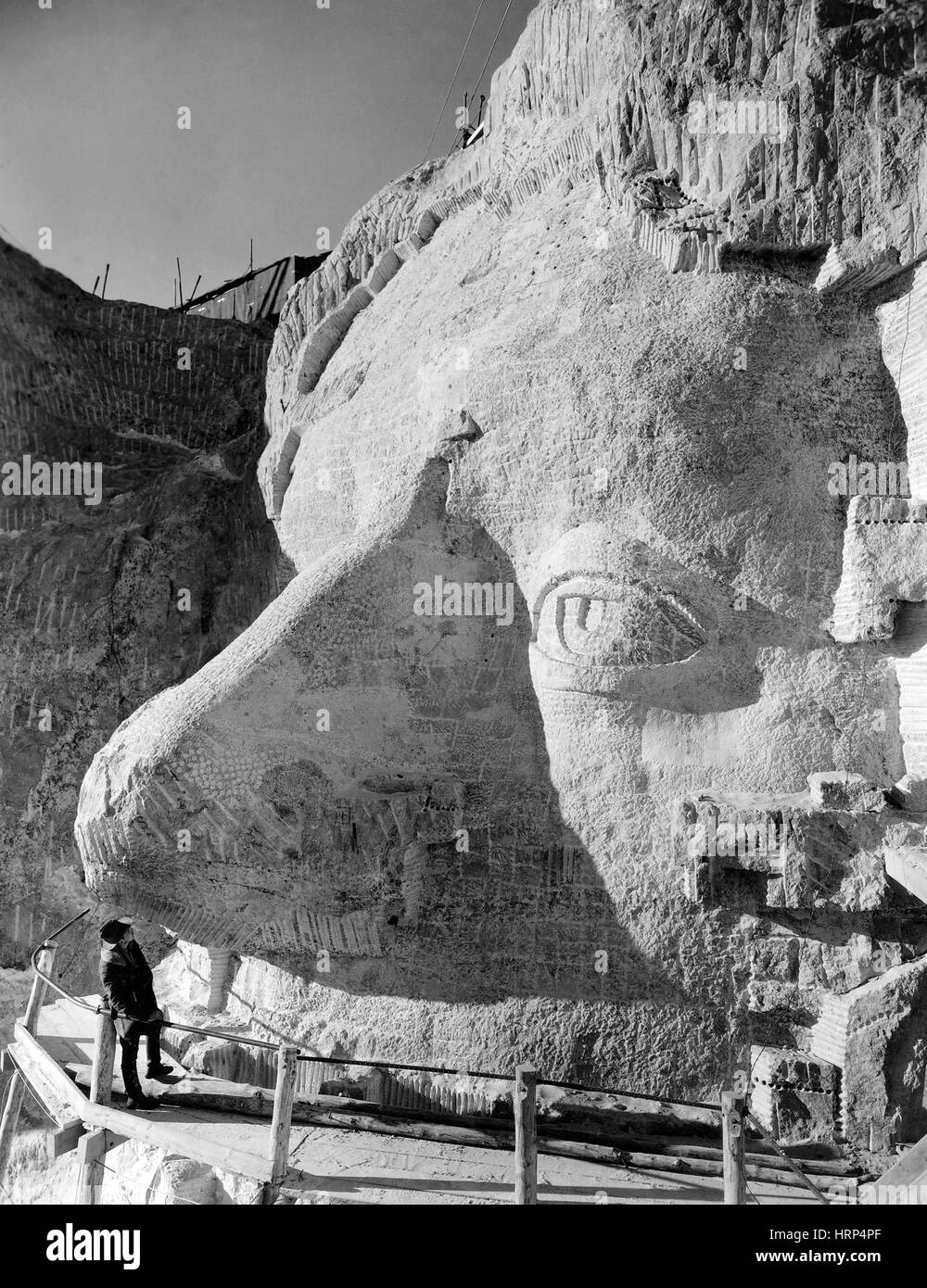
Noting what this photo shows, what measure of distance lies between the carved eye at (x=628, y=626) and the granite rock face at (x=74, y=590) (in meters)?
3.51

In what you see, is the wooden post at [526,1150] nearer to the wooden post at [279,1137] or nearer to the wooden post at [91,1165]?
the wooden post at [279,1137]

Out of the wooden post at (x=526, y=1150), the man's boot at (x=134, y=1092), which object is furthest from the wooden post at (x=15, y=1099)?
the wooden post at (x=526, y=1150)

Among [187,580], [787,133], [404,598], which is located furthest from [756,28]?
[187,580]

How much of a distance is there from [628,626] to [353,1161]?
3401 mm

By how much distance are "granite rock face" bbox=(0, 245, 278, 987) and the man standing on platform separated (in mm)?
3196

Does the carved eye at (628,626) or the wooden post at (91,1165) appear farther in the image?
the carved eye at (628,626)


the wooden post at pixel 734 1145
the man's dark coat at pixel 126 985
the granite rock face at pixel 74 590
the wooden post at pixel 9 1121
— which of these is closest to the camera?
the wooden post at pixel 734 1145

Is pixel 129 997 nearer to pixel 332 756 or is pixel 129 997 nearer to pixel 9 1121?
pixel 9 1121

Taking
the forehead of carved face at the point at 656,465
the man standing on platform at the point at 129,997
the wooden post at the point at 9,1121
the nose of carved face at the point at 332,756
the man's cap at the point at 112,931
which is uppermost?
the forehead of carved face at the point at 656,465

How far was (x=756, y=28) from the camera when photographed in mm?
8312

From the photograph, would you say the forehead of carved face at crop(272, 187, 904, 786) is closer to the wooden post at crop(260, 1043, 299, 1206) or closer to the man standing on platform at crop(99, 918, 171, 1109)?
the wooden post at crop(260, 1043, 299, 1206)

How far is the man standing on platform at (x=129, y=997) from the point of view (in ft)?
25.5
